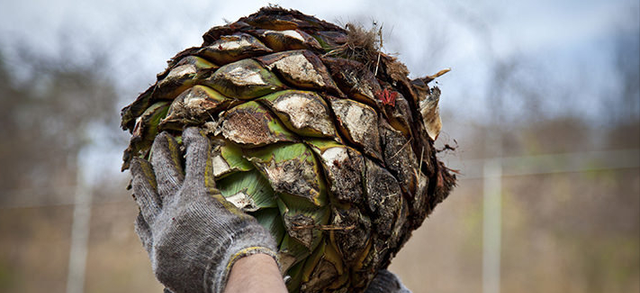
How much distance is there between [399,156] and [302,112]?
0.20 meters

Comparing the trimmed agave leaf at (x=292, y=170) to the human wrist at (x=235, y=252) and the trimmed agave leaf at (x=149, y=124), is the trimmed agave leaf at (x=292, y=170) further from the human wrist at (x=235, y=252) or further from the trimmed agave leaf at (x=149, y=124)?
the trimmed agave leaf at (x=149, y=124)

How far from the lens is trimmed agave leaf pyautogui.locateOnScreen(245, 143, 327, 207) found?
808 millimetres

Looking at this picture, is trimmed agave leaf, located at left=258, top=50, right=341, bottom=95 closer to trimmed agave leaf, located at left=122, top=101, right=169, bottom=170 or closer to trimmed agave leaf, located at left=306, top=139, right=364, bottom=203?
trimmed agave leaf, located at left=306, top=139, right=364, bottom=203

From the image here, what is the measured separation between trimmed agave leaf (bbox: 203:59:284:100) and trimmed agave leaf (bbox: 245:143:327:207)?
0.09 m

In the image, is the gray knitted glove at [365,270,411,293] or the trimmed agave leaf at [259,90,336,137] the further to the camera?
the gray knitted glove at [365,270,411,293]

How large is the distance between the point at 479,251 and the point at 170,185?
14.1 ft

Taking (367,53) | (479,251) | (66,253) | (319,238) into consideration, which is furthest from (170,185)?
(66,253)

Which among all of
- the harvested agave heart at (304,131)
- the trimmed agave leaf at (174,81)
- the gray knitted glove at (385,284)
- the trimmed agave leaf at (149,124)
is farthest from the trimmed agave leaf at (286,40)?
the gray knitted glove at (385,284)

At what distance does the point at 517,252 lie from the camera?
4.55 meters

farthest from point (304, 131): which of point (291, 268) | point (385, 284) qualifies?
point (385, 284)

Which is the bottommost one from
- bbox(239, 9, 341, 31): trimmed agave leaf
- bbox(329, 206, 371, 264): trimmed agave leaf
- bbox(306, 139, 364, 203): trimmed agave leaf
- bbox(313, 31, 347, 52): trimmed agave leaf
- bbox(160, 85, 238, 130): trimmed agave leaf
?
bbox(329, 206, 371, 264): trimmed agave leaf

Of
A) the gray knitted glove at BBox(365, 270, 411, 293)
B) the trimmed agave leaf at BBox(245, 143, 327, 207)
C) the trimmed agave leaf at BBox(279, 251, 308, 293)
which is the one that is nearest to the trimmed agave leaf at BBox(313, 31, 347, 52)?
the trimmed agave leaf at BBox(245, 143, 327, 207)

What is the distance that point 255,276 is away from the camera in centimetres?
71

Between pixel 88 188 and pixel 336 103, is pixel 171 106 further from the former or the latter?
pixel 88 188
